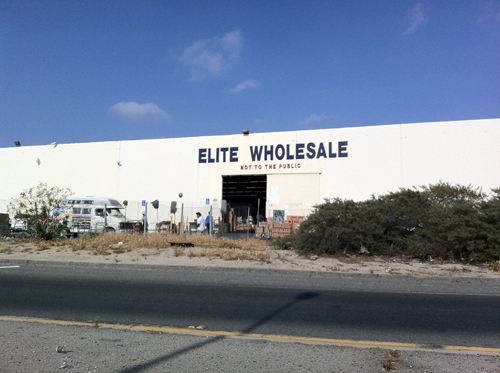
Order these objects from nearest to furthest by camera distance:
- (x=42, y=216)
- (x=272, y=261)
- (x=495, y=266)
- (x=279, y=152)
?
(x=495, y=266) → (x=272, y=261) → (x=42, y=216) → (x=279, y=152)

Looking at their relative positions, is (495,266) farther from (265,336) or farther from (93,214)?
(93,214)

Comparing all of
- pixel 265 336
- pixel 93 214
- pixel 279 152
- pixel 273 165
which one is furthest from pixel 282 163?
pixel 265 336

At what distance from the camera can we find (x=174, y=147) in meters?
35.3

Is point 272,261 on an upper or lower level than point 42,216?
lower

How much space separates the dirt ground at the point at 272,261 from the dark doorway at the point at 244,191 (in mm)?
Result: 15232

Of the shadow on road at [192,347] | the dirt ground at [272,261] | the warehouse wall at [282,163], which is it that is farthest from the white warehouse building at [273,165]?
the shadow on road at [192,347]

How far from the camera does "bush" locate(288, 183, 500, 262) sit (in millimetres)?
13984

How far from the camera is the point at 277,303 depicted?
7.90 meters

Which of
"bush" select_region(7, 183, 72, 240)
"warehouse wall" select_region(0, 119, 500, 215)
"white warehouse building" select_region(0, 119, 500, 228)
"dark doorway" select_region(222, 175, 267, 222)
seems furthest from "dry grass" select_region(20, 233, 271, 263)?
"warehouse wall" select_region(0, 119, 500, 215)

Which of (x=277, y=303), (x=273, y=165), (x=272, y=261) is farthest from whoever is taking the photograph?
(x=273, y=165)

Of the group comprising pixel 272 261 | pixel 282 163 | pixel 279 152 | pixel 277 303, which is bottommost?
pixel 277 303

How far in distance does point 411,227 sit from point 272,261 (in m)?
5.68

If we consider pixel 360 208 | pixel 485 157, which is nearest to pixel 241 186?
pixel 485 157

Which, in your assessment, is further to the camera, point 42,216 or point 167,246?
point 42,216
